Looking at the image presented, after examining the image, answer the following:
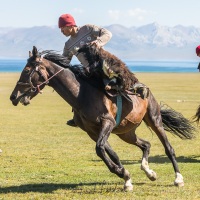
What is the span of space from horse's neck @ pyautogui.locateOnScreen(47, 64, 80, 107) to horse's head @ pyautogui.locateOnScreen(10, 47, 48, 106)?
16 centimetres

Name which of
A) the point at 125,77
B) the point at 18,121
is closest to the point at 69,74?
the point at 125,77

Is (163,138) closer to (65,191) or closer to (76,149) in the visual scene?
(65,191)

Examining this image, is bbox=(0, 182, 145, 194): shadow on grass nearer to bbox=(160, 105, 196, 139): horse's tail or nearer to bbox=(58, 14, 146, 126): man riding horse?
bbox=(58, 14, 146, 126): man riding horse

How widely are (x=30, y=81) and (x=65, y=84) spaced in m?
0.57

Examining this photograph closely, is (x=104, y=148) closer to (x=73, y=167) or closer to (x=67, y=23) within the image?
(x=67, y=23)

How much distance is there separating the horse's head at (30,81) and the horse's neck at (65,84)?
16cm

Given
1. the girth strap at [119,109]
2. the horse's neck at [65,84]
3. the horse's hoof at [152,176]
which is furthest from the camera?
the horse's hoof at [152,176]

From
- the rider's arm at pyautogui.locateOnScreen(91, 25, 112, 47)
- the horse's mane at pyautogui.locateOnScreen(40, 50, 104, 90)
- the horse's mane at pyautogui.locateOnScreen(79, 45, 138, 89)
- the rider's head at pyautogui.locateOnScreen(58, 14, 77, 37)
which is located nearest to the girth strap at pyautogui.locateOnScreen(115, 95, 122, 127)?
the horse's mane at pyautogui.locateOnScreen(79, 45, 138, 89)

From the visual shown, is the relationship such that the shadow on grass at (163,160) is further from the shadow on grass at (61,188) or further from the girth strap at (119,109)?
the girth strap at (119,109)

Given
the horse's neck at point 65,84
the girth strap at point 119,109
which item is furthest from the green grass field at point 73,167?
the horse's neck at point 65,84

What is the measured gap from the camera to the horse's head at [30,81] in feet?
28.2

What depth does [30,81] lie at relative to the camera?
8.62 m

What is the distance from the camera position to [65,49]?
9508mm

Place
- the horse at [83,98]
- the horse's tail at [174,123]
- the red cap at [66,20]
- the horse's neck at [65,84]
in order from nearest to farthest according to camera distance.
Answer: the horse at [83,98], the horse's neck at [65,84], the red cap at [66,20], the horse's tail at [174,123]
